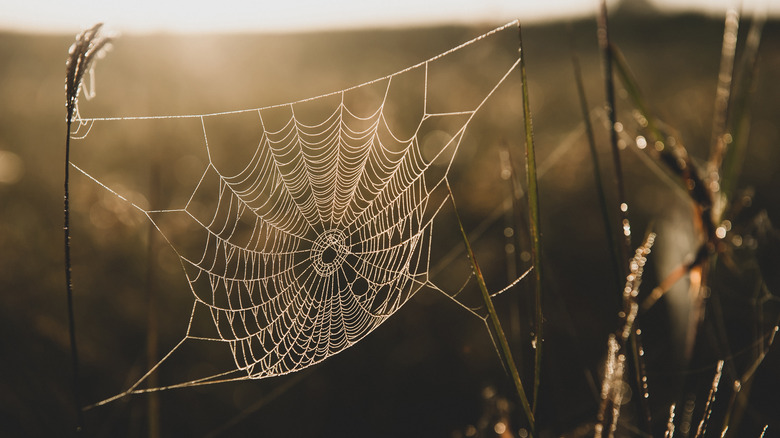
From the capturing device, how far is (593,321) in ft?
11.4

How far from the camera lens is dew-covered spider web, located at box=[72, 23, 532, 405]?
2.12 metres

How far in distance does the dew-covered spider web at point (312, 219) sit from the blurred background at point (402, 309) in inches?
7.0

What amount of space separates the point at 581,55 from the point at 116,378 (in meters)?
10.1

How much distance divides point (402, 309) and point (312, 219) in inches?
34.6

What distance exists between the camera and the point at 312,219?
299 cm

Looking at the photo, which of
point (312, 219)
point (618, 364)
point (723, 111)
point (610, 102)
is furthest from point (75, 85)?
point (312, 219)

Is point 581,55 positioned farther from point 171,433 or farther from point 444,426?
point 171,433

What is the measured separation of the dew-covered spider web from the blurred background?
0.59 ft

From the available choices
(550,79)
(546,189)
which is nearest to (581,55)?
(550,79)

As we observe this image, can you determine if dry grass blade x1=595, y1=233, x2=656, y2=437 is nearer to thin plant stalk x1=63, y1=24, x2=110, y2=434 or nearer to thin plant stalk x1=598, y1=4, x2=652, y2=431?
thin plant stalk x1=598, y1=4, x2=652, y2=431

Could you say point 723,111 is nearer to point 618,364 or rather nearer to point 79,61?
point 618,364

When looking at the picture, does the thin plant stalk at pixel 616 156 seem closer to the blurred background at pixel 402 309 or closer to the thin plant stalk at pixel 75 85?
the blurred background at pixel 402 309

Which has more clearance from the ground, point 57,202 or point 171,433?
point 57,202

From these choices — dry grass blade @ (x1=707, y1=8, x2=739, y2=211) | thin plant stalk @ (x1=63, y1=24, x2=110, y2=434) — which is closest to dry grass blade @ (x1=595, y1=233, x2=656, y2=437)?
dry grass blade @ (x1=707, y1=8, x2=739, y2=211)
